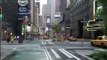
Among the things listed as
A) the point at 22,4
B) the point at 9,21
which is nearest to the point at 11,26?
the point at 9,21

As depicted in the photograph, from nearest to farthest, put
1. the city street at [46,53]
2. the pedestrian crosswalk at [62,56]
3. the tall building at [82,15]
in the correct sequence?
1. the pedestrian crosswalk at [62,56]
2. the city street at [46,53]
3. the tall building at [82,15]

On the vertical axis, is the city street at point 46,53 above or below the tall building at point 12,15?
below

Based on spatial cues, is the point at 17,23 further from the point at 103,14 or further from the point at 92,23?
the point at 103,14


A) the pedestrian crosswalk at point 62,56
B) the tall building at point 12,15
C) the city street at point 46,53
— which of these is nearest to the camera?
the pedestrian crosswalk at point 62,56

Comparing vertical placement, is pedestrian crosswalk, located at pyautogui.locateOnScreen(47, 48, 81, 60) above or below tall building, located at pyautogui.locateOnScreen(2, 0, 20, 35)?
below

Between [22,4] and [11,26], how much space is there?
59.4 m

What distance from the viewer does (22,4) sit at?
77.4m

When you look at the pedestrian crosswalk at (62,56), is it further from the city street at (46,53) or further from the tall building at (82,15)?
the tall building at (82,15)

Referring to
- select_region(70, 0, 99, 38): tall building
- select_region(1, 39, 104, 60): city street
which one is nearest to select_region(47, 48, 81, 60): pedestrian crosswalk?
select_region(1, 39, 104, 60): city street

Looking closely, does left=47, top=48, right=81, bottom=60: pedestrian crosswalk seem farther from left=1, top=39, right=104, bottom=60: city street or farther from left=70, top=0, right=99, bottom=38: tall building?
left=70, top=0, right=99, bottom=38: tall building

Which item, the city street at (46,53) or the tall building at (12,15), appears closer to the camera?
the city street at (46,53)

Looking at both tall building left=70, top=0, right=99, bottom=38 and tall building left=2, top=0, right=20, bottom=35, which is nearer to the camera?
tall building left=70, top=0, right=99, bottom=38

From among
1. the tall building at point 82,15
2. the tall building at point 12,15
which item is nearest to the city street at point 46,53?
the tall building at point 82,15

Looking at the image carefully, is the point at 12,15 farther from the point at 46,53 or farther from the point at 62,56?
the point at 62,56
